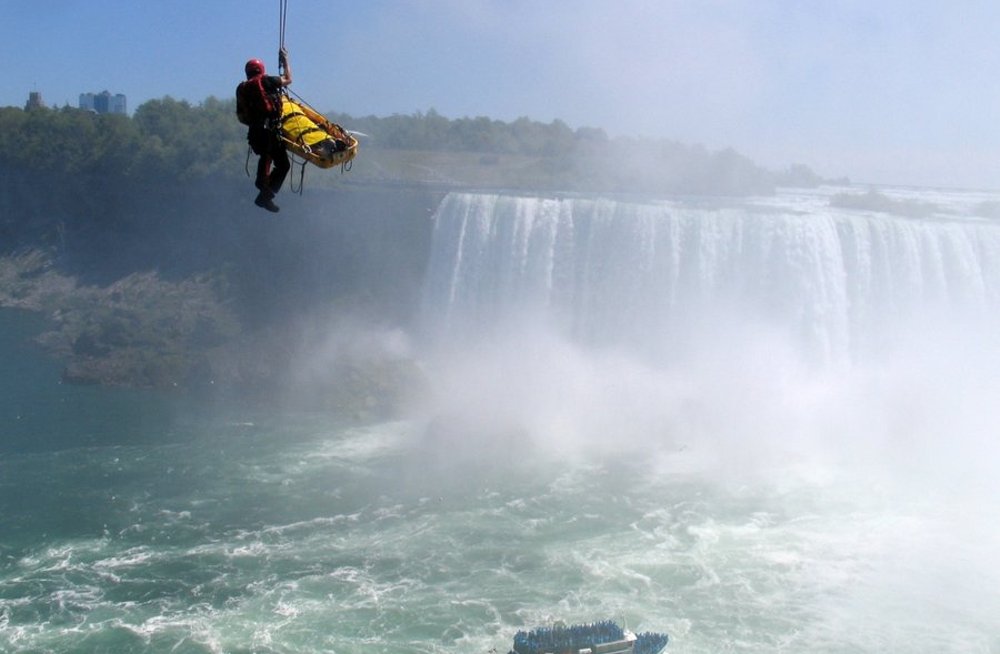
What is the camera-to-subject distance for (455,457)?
16719mm

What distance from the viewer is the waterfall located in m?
20.7

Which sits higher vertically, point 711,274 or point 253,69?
point 253,69

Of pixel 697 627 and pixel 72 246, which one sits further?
pixel 72 246

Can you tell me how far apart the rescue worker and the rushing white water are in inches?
260

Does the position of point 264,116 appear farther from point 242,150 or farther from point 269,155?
point 242,150

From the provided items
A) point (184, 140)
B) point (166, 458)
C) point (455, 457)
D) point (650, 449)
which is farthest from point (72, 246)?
point (650, 449)

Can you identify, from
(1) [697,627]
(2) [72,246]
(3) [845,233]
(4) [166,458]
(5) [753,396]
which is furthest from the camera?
(2) [72,246]

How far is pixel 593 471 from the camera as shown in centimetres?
1617

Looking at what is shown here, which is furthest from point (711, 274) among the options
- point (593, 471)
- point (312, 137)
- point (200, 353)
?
point (312, 137)

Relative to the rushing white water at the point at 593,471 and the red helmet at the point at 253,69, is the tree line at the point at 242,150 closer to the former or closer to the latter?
the rushing white water at the point at 593,471

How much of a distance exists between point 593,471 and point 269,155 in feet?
38.6

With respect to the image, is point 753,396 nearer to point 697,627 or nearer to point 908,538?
point 908,538

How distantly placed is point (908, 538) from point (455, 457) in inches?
290

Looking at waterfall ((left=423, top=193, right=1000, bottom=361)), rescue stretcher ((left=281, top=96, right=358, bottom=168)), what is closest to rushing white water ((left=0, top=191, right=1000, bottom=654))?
waterfall ((left=423, top=193, right=1000, bottom=361))
